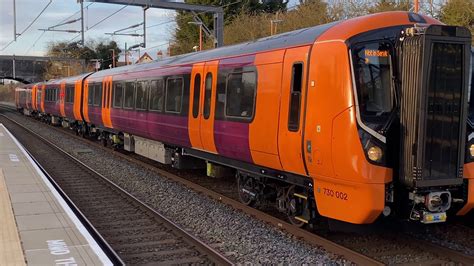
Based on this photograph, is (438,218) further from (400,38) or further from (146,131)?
(146,131)

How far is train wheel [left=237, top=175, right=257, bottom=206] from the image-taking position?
8930 mm

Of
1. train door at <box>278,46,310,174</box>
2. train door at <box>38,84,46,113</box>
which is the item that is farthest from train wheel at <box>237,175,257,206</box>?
train door at <box>38,84,46,113</box>

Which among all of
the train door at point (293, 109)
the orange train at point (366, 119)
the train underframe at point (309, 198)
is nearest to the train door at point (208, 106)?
the train underframe at point (309, 198)

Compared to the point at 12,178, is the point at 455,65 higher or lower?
higher

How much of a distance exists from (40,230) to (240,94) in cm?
361

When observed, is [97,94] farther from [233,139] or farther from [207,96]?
[233,139]

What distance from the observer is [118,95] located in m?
16.5

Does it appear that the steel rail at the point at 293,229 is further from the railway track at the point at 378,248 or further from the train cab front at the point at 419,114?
the train cab front at the point at 419,114

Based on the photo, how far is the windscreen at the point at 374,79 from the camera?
6.02 metres

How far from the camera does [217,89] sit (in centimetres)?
934

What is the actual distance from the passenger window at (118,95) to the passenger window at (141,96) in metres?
1.91

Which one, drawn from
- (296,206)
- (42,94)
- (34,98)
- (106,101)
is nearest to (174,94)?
(296,206)

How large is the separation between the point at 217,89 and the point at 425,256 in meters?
4.55

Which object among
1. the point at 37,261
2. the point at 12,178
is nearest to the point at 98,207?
the point at 12,178
